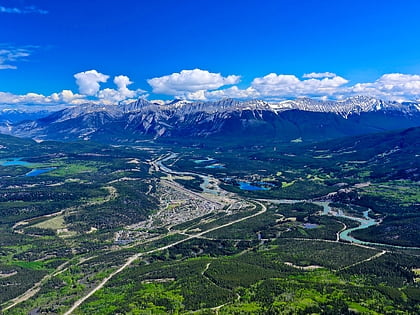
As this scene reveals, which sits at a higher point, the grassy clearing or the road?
the grassy clearing

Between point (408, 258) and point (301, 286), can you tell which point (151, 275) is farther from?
point (408, 258)

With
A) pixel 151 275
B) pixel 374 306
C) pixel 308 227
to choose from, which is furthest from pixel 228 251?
pixel 374 306

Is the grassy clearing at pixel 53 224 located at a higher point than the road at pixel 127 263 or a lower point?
higher

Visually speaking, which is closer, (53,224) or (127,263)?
(127,263)

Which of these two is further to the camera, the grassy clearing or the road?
the grassy clearing

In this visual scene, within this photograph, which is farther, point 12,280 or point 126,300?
point 12,280

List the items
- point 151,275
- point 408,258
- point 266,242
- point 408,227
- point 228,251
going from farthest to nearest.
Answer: point 408,227, point 266,242, point 228,251, point 408,258, point 151,275

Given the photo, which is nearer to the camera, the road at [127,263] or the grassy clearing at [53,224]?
the road at [127,263]

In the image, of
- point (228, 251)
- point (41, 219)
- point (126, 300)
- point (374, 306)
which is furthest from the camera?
point (41, 219)

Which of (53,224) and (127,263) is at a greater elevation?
(53,224)

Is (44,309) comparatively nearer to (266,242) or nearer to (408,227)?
(266,242)
